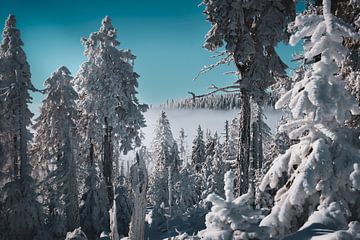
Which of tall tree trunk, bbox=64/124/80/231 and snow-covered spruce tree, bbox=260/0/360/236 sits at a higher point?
snow-covered spruce tree, bbox=260/0/360/236

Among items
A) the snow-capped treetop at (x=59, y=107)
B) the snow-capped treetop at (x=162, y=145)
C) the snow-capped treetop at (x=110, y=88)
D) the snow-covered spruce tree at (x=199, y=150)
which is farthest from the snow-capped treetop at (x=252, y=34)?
the snow-covered spruce tree at (x=199, y=150)

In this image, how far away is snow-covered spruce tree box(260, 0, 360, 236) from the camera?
5.21 m

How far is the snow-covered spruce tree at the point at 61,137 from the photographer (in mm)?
23406

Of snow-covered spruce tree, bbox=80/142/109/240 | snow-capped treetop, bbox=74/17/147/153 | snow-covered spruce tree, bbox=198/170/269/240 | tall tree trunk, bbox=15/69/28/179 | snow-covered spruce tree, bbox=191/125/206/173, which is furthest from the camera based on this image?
snow-covered spruce tree, bbox=191/125/206/173

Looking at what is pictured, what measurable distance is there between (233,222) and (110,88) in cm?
1839

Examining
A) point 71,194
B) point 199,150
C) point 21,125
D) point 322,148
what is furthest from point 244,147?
point 199,150

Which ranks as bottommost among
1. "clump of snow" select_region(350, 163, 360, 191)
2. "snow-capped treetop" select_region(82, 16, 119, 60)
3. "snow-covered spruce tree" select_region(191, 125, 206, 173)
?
"snow-covered spruce tree" select_region(191, 125, 206, 173)

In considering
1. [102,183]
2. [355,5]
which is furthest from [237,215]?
[102,183]

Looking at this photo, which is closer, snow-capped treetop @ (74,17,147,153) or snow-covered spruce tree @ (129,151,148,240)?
snow-covered spruce tree @ (129,151,148,240)

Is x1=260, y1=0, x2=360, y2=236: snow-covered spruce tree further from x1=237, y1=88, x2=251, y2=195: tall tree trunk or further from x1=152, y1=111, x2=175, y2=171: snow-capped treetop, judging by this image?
x1=152, y1=111, x2=175, y2=171: snow-capped treetop

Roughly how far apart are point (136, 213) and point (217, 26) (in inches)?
301

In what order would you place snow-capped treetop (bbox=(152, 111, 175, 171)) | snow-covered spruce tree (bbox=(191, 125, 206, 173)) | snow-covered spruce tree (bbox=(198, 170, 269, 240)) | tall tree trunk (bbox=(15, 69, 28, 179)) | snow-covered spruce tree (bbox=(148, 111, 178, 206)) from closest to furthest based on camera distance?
1. snow-covered spruce tree (bbox=(198, 170, 269, 240))
2. tall tree trunk (bbox=(15, 69, 28, 179))
3. snow-covered spruce tree (bbox=(148, 111, 178, 206))
4. snow-capped treetop (bbox=(152, 111, 175, 171))
5. snow-covered spruce tree (bbox=(191, 125, 206, 173))

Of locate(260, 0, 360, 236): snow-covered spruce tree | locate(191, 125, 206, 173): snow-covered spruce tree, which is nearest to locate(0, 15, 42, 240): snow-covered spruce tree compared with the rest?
locate(260, 0, 360, 236): snow-covered spruce tree

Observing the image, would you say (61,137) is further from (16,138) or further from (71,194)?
(71,194)
